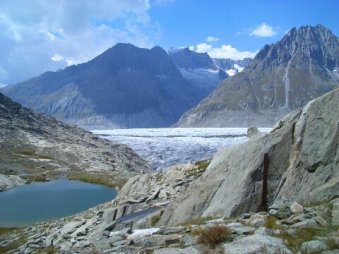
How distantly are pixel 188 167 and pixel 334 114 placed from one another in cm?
2735

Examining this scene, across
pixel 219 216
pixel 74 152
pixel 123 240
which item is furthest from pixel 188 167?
pixel 74 152

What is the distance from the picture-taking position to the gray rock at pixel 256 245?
11867 mm

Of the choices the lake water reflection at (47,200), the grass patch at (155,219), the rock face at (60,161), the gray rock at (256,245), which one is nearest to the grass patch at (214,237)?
the gray rock at (256,245)

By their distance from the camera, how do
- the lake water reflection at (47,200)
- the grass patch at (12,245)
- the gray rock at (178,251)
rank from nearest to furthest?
the gray rock at (178,251) → the grass patch at (12,245) → the lake water reflection at (47,200)

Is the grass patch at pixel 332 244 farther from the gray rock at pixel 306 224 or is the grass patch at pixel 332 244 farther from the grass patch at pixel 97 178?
the grass patch at pixel 97 178

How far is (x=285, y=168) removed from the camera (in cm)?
2002

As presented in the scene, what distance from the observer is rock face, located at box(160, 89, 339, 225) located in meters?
17.8

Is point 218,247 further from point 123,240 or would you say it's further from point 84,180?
point 84,180

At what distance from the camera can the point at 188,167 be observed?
147ft

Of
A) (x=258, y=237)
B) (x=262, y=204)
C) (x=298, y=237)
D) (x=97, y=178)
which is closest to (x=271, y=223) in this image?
(x=258, y=237)

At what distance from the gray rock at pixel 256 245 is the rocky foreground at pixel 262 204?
27 millimetres

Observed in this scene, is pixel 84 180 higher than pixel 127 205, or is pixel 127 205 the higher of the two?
pixel 127 205

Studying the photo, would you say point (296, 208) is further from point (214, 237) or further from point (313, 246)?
point (313, 246)

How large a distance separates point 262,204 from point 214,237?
684 cm
